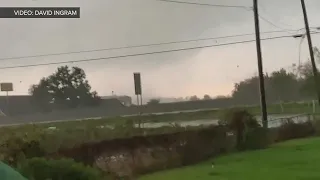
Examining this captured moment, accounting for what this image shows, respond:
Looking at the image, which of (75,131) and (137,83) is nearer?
(75,131)

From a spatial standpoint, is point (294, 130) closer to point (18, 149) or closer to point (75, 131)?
point (75, 131)

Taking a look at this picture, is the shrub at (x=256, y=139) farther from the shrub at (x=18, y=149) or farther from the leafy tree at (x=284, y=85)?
the leafy tree at (x=284, y=85)

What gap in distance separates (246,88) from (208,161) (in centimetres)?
1843

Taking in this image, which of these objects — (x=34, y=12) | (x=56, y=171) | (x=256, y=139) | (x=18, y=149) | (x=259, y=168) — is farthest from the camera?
(x=256, y=139)

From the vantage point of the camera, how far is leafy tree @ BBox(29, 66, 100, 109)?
2052 cm

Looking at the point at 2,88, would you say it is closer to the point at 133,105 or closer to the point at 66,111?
the point at 66,111

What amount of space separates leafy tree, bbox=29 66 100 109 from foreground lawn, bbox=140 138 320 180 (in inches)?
225

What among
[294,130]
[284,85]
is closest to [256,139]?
[294,130]

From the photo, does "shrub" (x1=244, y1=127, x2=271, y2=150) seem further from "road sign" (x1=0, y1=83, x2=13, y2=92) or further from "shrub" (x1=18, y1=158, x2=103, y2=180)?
"shrub" (x1=18, y1=158, x2=103, y2=180)

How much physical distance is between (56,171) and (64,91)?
12032mm

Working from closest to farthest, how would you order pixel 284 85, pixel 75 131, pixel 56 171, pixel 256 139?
pixel 56 171 → pixel 75 131 → pixel 256 139 → pixel 284 85

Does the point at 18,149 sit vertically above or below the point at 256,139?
above

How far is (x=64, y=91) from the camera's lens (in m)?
21.4

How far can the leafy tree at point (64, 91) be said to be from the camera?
20516 millimetres
